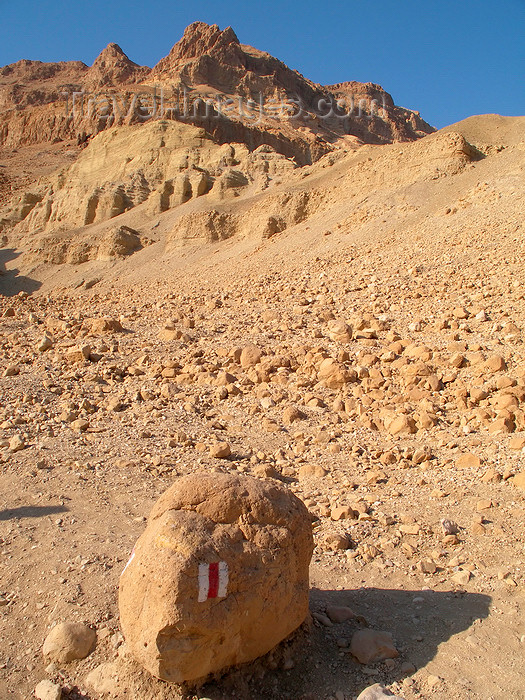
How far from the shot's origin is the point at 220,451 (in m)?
4.87

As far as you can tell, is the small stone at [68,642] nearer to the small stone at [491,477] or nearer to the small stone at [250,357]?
the small stone at [491,477]

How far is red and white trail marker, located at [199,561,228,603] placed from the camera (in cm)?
224

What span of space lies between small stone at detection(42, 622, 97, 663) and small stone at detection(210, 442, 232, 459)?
226 cm

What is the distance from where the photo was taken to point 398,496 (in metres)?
4.15

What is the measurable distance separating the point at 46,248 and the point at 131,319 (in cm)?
1284

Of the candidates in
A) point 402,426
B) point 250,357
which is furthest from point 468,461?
point 250,357

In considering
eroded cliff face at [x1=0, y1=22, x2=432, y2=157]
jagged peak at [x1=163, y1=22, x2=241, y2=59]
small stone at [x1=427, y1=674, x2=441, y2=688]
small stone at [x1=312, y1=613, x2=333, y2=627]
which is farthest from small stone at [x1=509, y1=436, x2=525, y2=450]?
jagged peak at [x1=163, y1=22, x2=241, y2=59]

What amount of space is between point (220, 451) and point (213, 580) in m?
2.61

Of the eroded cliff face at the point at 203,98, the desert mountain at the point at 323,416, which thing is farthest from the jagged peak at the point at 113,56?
the desert mountain at the point at 323,416

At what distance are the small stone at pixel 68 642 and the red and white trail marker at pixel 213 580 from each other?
0.84 metres

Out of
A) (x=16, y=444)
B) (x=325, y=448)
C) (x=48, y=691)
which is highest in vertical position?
(x=325, y=448)

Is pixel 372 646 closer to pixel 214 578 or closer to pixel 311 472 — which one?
pixel 214 578

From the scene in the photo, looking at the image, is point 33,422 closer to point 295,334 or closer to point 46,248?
point 295,334

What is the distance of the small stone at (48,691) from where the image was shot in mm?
2398
